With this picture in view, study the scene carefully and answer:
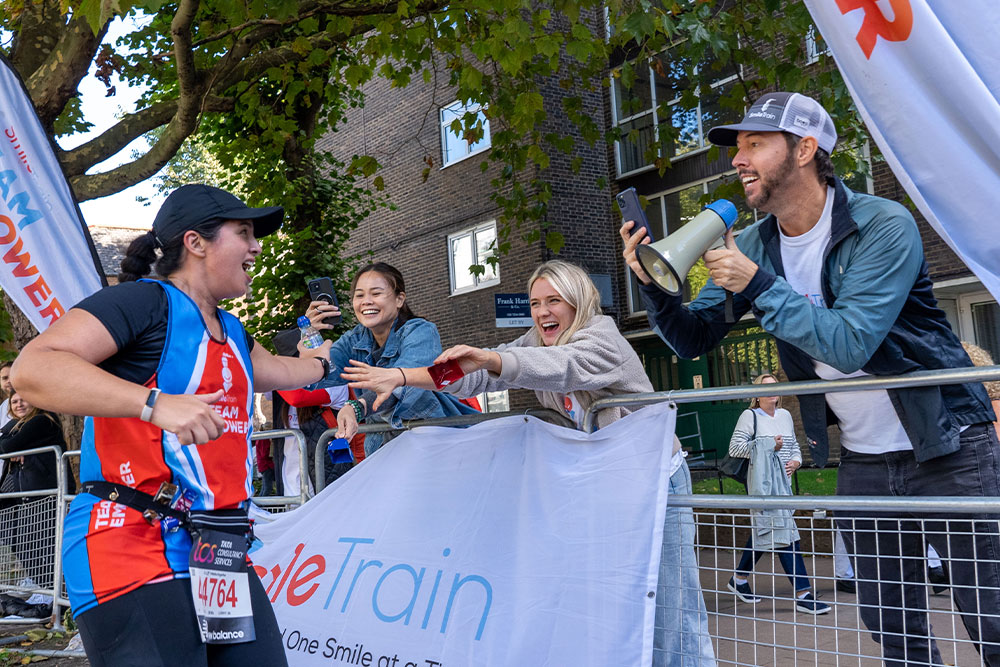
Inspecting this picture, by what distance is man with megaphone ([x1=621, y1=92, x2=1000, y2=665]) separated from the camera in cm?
281

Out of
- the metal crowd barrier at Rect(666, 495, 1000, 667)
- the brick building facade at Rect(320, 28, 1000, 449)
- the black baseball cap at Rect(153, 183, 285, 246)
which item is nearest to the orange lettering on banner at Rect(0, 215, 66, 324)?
the black baseball cap at Rect(153, 183, 285, 246)

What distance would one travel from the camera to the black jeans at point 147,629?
93.9 inches

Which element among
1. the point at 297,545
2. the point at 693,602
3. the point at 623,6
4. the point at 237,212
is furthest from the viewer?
the point at 623,6

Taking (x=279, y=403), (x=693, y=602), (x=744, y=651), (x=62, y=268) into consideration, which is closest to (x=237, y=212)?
(x=693, y=602)

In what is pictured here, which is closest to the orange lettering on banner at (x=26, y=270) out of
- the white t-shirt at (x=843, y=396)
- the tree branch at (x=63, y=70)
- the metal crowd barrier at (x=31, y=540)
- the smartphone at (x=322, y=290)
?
the smartphone at (x=322, y=290)

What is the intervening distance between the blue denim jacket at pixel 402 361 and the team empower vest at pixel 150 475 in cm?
183

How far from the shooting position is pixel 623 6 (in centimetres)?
743

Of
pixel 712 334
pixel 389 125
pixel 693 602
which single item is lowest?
pixel 693 602

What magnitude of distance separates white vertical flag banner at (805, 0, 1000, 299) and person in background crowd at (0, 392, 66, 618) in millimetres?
7199

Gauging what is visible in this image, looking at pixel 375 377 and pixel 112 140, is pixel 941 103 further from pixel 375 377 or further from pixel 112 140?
pixel 112 140

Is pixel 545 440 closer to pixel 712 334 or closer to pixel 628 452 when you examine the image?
pixel 628 452

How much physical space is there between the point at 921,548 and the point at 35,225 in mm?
5463

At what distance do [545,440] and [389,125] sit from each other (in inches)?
824

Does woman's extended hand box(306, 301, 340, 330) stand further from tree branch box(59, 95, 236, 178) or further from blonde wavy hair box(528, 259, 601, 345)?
tree branch box(59, 95, 236, 178)
